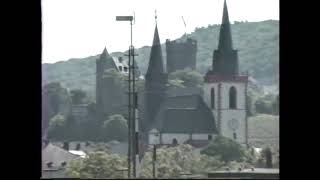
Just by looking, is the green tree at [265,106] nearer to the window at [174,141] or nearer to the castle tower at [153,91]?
the castle tower at [153,91]

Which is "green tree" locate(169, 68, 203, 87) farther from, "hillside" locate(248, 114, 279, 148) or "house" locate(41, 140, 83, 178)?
"house" locate(41, 140, 83, 178)

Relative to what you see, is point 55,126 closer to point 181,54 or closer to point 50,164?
point 50,164

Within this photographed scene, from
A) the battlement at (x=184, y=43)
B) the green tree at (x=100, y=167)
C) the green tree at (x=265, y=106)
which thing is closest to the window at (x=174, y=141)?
the green tree at (x=100, y=167)

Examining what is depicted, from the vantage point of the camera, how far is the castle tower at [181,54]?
12.0 ft

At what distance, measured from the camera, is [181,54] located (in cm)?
429

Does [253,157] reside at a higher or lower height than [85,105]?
lower

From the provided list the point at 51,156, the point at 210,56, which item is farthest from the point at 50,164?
the point at 210,56

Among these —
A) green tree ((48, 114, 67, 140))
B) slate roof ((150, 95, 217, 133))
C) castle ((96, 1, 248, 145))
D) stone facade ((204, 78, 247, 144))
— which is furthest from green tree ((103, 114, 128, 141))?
stone facade ((204, 78, 247, 144))
